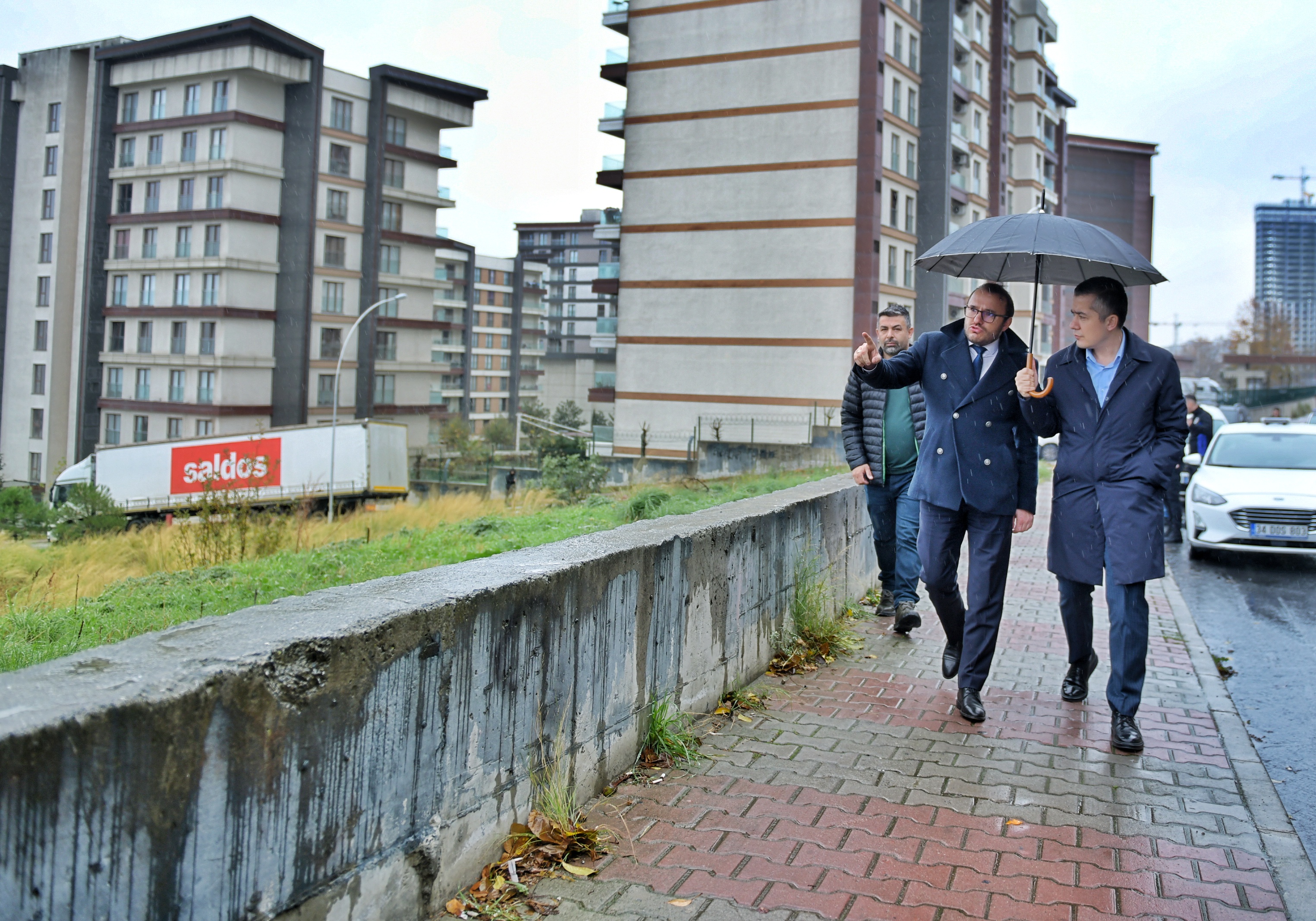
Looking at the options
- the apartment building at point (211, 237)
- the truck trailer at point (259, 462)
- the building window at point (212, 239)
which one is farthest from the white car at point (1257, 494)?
the building window at point (212, 239)

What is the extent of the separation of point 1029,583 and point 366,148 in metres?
60.6

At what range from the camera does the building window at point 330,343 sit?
204ft

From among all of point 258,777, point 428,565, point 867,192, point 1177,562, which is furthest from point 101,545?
point 867,192

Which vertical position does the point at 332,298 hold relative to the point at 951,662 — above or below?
above

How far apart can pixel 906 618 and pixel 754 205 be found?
134 ft

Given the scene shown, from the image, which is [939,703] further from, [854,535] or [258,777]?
[258,777]

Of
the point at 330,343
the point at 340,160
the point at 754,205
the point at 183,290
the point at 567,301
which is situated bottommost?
the point at 330,343

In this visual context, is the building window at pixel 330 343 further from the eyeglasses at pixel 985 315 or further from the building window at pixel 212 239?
the eyeglasses at pixel 985 315

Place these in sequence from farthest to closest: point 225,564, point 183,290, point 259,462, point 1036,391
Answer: point 183,290 → point 259,462 → point 225,564 → point 1036,391

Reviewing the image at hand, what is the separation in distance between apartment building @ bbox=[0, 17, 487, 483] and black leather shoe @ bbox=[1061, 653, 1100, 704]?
58.6 meters

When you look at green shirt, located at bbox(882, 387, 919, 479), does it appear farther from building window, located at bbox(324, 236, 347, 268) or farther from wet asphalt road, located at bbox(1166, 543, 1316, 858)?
building window, located at bbox(324, 236, 347, 268)

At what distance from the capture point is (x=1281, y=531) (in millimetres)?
11883

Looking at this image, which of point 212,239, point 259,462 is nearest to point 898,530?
point 259,462

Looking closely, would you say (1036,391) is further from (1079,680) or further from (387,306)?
(387,306)
